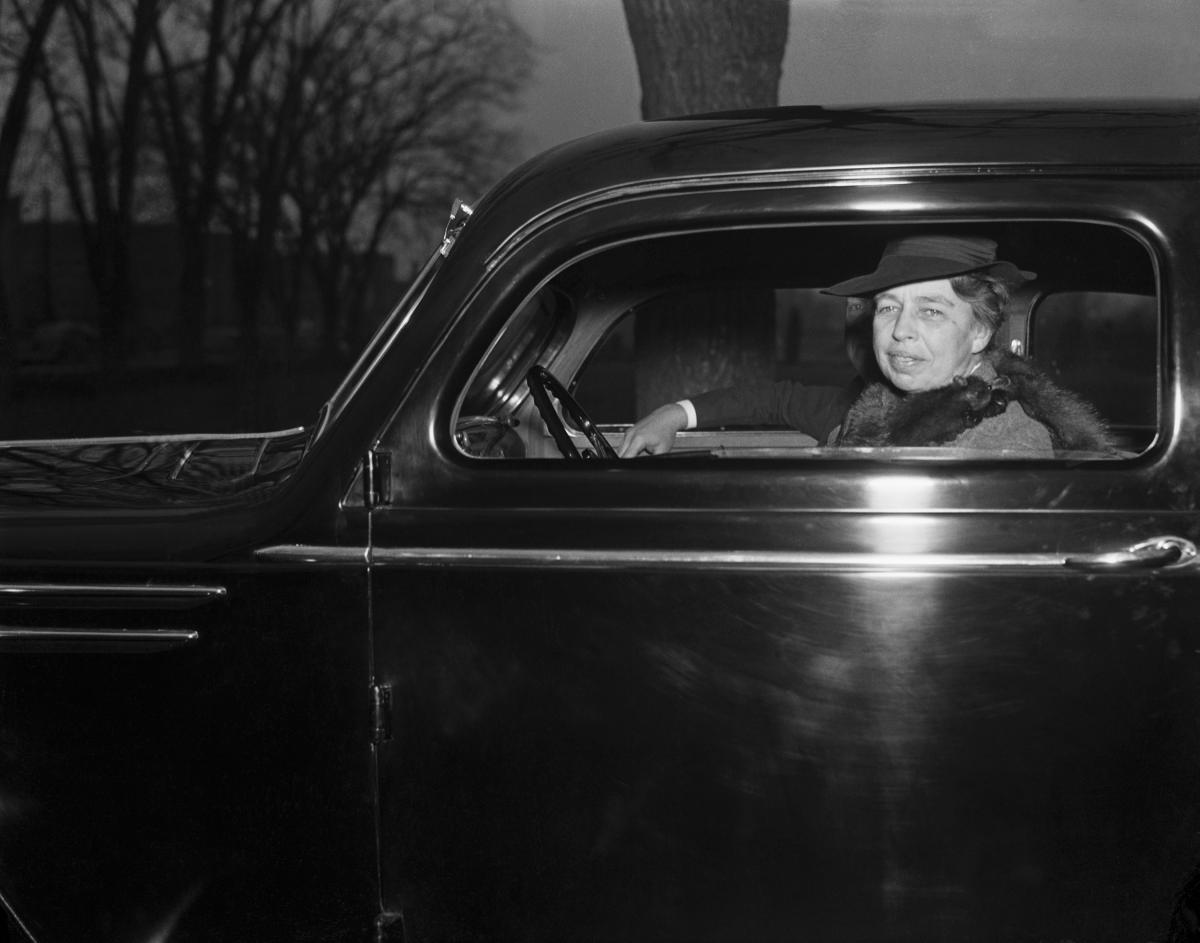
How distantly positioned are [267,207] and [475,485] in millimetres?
12508

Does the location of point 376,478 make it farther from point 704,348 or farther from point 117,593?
point 704,348

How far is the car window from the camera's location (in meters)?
2.50

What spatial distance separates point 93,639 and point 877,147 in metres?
1.47

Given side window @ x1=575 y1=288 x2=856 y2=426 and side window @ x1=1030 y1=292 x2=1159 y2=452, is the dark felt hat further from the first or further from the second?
side window @ x1=575 y1=288 x2=856 y2=426

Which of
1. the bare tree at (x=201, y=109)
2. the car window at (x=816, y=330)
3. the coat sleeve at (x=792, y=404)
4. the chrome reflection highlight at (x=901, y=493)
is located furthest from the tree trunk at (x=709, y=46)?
the bare tree at (x=201, y=109)

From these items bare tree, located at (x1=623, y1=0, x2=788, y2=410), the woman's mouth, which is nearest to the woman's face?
the woman's mouth

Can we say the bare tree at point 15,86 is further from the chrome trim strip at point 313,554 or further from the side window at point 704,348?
the chrome trim strip at point 313,554

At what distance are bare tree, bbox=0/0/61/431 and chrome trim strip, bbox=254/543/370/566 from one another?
12544mm

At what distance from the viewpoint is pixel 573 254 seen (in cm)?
222

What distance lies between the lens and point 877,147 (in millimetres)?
2186

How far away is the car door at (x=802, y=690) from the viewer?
2.05m

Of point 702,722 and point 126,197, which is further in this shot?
point 126,197

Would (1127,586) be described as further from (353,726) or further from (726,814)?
(353,726)

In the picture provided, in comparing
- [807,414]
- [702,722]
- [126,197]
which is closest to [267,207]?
[126,197]
